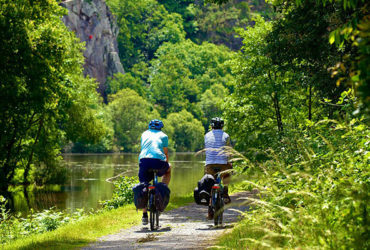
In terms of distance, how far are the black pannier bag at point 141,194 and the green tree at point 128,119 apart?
76850 mm

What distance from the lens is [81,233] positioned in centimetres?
975

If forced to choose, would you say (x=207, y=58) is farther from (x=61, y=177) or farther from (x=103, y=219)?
(x=103, y=219)

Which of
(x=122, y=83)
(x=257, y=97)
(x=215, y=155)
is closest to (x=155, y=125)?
(x=215, y=155)

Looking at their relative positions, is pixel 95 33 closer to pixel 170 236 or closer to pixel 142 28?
pixel 142 28

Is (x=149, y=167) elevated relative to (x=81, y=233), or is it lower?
elevated

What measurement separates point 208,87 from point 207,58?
36.4ft

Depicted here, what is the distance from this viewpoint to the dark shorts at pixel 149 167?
369 inches

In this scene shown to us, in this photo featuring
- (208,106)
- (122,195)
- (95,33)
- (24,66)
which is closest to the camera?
(122,195)

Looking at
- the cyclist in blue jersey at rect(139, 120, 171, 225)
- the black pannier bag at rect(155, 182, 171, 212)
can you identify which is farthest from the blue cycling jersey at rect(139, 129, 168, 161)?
the black pannier bag at rect(155, 182, 171, 212)

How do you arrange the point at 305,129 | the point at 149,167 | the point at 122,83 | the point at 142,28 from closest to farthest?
the point at 149,167 → the point at 305,129 → the point at 122,83 → the point at 142,28

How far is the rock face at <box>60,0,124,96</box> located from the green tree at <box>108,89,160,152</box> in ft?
24.0

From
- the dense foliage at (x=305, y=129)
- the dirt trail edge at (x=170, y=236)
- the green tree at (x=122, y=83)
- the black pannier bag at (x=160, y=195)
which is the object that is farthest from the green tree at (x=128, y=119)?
the black pannier bag at (x=160, y=195)

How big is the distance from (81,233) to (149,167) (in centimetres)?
183

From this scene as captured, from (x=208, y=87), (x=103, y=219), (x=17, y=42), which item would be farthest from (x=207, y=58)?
(x=103, y=219)
